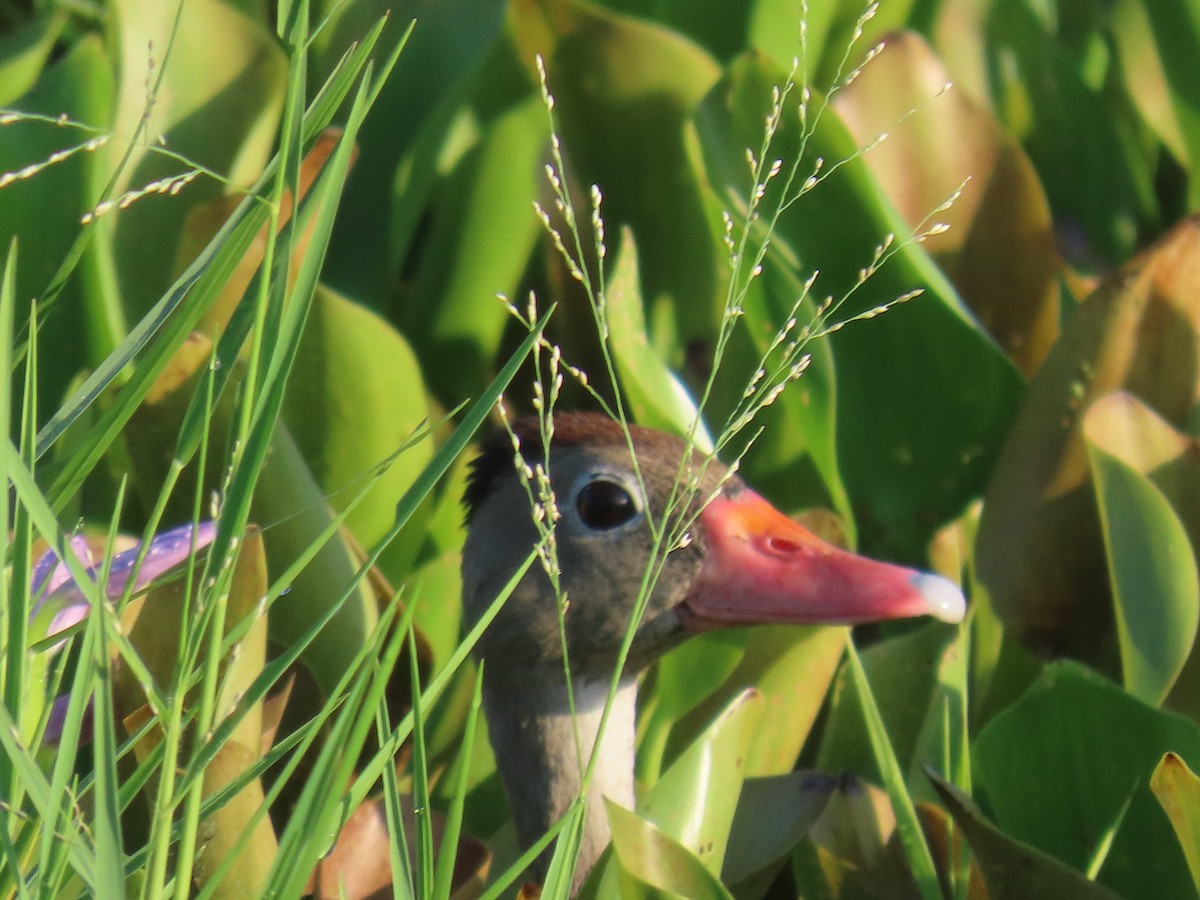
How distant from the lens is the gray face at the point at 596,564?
2.24 m

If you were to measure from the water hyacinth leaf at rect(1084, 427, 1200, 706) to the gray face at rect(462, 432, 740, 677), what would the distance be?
54 centimetres

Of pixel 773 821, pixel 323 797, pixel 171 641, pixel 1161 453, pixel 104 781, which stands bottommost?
pixel 773 821

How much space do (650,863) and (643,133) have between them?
6.28 feet

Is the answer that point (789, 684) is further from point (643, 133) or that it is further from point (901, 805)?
point (643, 133)

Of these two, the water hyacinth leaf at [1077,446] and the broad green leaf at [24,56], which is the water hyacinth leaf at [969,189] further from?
the broad green leaf at [24,56]

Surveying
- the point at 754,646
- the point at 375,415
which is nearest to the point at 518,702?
the point at 754,646

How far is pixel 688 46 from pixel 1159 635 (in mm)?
1531

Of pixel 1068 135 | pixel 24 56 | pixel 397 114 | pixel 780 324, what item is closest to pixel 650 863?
pixel 780 324

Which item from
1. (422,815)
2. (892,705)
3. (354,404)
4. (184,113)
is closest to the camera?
(422,815)

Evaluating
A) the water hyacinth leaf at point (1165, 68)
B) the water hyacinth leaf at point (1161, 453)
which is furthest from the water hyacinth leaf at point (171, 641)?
the water hyacinth leaf at point (1165, 68)

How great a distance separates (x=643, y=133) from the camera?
3234mm

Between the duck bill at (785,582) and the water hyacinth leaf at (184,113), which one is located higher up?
the water hyacinth leaf at (184,113)

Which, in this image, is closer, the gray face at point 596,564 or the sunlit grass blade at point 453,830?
the sunlit grass blade at point 453,830

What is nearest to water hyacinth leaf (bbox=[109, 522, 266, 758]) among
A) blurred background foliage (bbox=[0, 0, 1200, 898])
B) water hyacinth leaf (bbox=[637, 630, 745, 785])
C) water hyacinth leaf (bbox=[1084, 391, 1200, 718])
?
blurred background foliage (bbox=[0, 0, 1200, 898])
